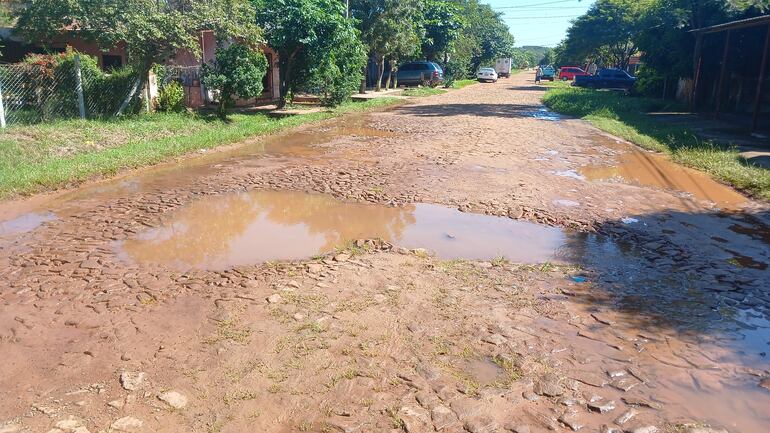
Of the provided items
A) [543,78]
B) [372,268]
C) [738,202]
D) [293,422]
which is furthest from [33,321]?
[543,78]

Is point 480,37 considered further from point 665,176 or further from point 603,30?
point 665,176

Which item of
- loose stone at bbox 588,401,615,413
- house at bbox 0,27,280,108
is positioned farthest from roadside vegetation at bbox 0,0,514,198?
loose stone at bbox 588,401,615,413

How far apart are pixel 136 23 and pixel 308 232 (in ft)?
30.4

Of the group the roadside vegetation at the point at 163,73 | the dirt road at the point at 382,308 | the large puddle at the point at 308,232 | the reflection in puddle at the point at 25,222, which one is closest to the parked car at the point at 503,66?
the roadside vegetation at the point at 163,73

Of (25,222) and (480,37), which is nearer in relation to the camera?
(25,222)

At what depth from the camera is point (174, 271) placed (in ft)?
19.0

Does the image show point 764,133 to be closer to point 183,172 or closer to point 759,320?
point 759,320

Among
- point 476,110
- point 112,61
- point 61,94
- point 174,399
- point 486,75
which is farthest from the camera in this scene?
point 486,75

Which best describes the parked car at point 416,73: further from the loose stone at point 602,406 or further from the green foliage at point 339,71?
the loose stone at point 602,406

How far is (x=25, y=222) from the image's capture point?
7262mm

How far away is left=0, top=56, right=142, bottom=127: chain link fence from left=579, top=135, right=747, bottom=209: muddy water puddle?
11590 mm

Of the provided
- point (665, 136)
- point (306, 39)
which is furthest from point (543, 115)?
point (306, 39)

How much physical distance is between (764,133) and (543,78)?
167 feet

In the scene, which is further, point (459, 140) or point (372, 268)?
point (459, 140)
